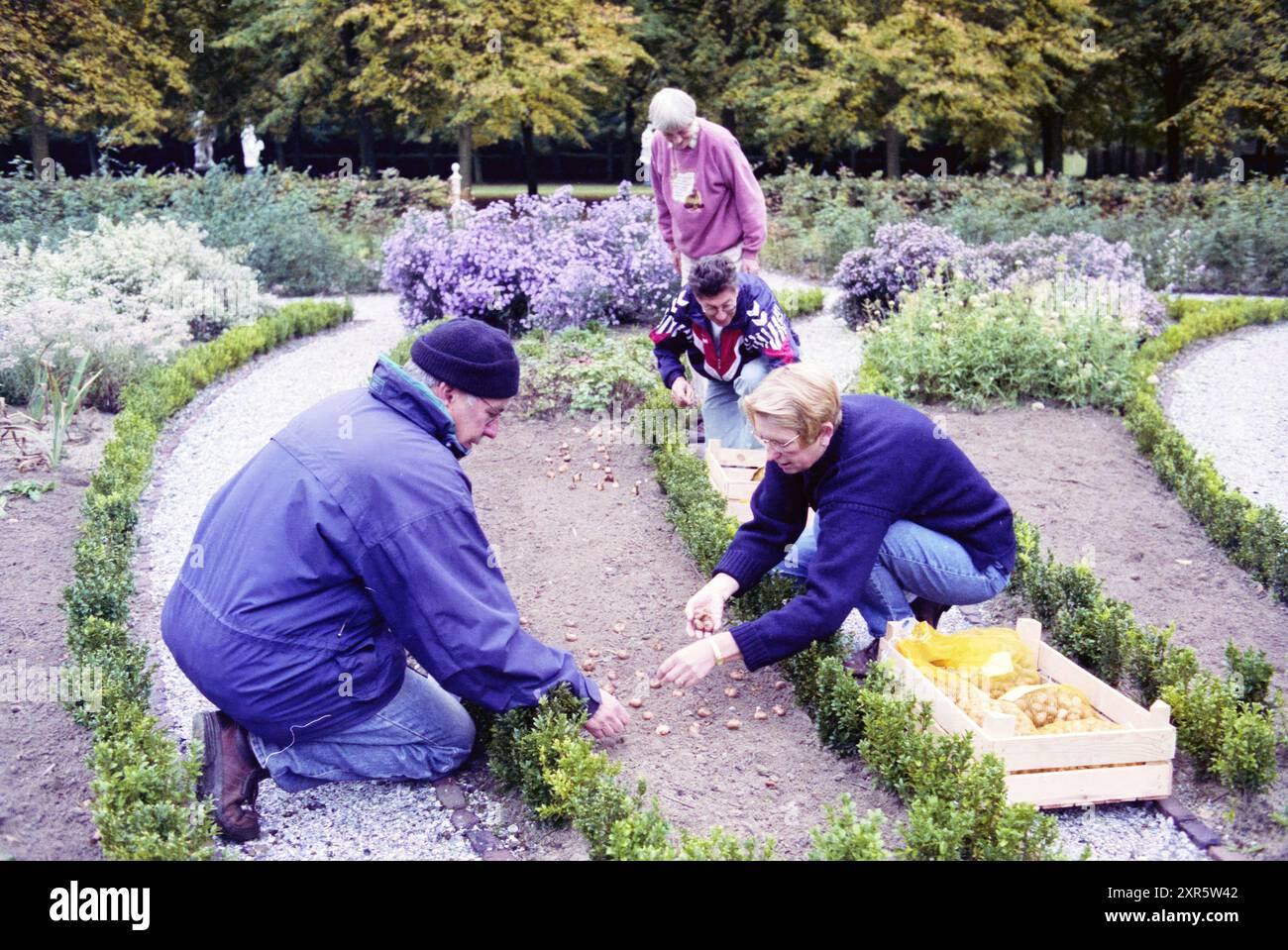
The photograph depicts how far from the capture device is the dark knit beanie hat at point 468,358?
341cm

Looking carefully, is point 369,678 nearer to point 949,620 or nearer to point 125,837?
point 125,837

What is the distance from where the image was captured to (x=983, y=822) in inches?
131

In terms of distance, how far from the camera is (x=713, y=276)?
215 inches

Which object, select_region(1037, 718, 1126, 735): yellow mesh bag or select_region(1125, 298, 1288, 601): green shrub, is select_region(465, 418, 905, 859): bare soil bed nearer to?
select_region(1037, 718, 1126, 735): yellow mesh bag

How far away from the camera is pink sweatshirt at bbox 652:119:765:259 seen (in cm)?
704

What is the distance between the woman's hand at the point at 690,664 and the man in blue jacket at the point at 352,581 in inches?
11.5

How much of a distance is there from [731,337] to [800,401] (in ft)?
7.53

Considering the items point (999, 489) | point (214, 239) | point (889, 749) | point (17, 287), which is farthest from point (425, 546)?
point (214, 239)

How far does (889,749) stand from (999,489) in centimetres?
330

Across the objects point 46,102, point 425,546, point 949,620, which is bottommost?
point 949,620

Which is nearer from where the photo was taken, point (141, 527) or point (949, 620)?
point (949, 620)

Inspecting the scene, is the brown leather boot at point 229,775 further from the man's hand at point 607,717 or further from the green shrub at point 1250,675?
the green shrub at point 1250,675

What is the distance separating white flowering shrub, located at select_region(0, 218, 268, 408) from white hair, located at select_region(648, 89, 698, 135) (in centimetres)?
387

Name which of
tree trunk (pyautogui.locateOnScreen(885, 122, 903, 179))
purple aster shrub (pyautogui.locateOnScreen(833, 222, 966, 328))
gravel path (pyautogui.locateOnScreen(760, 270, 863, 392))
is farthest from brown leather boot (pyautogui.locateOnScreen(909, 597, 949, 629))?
tree trunk (pyautogui.locateOnScreen(885, 122, 903, 179))
